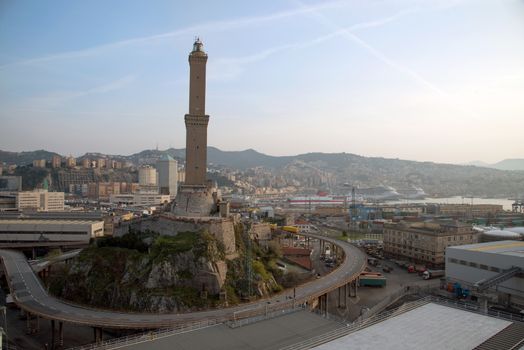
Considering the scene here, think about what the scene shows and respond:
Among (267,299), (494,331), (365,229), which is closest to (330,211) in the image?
(365,229)

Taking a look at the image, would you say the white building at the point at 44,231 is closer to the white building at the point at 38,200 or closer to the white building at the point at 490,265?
the white building at the point at 38,200

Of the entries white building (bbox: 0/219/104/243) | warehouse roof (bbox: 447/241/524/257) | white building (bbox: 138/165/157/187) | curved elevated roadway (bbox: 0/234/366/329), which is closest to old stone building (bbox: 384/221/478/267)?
warehouse roof (bbox: 447/241/524/257)

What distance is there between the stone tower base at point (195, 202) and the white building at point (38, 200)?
66.0m

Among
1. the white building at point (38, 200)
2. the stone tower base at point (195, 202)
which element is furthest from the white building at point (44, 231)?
the white building at point (38, 200)

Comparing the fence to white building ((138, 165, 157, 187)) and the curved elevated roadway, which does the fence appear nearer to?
the curved elevated roadway

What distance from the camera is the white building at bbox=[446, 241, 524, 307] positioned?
30267 mm

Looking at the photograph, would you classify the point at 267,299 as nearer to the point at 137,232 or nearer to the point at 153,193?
the point at 137,232

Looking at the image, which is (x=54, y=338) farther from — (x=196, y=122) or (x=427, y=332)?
(x=427, y=332)

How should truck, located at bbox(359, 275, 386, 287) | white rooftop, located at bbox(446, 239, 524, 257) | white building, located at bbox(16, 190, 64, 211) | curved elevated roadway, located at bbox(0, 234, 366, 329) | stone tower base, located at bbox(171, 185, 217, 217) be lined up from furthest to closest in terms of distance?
1. white building, located at bbox(16, 190, 64, 211)
2. truck, located at bbox(359, 275, 386, 287)
3. stone tower base, located at bbox(171, 185, 217, 217)
4. white rooftop, located at bbox(446, 239, 524, 257)
5. curved elevated roadway, located at bbox(0, 234, 366, 329)

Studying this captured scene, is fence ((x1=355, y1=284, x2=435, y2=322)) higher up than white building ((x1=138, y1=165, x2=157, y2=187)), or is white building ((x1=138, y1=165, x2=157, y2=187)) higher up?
white building ((x1=138, y1=165, x2=157, y2=187))

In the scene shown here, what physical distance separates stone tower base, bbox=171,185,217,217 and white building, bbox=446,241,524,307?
23.6 m

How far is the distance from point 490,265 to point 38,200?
9648 centimetres

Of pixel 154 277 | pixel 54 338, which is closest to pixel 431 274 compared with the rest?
pixel 154 277

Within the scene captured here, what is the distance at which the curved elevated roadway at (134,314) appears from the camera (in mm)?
25656
